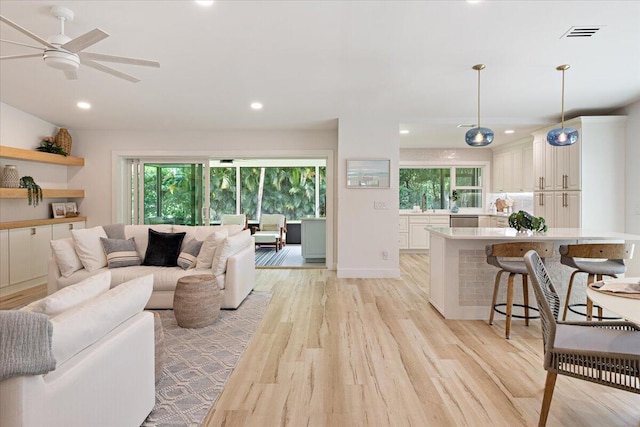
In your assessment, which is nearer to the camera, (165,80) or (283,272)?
(165,80)

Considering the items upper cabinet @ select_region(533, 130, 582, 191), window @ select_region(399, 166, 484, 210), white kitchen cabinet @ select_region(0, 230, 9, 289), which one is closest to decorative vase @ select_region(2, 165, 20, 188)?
white kitchen cabinet @ select_region(0, 230, 9, 289)

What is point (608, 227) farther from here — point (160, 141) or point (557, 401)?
point (160, 141)

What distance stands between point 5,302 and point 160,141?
11.0 ft

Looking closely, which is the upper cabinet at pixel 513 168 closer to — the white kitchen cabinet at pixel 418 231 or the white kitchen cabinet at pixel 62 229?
the white kitchen cabinet at pixel 418 231

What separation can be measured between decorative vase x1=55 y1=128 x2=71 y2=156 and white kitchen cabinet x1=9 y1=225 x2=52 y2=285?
4.80 feet

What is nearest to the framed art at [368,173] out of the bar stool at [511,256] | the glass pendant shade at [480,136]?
the glass pendant shade at [480,136]

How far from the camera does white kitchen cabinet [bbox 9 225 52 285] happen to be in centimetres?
487

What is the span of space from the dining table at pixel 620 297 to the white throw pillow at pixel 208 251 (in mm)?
3426

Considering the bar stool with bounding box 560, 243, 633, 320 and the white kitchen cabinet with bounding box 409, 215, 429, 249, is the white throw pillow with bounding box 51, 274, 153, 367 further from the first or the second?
the white kitchen cabinet with bounding box 409, 215, 429, 249

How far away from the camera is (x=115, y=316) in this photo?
5.54 ft

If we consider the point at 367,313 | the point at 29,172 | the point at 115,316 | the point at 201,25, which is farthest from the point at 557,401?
the point at 29,172

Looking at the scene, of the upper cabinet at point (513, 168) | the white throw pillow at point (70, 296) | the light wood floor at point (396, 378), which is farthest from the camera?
the upper cabinet at point (513, 168)

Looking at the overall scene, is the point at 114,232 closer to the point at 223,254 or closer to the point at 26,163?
the point at 223,254

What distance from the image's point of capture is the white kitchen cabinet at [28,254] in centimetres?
487
